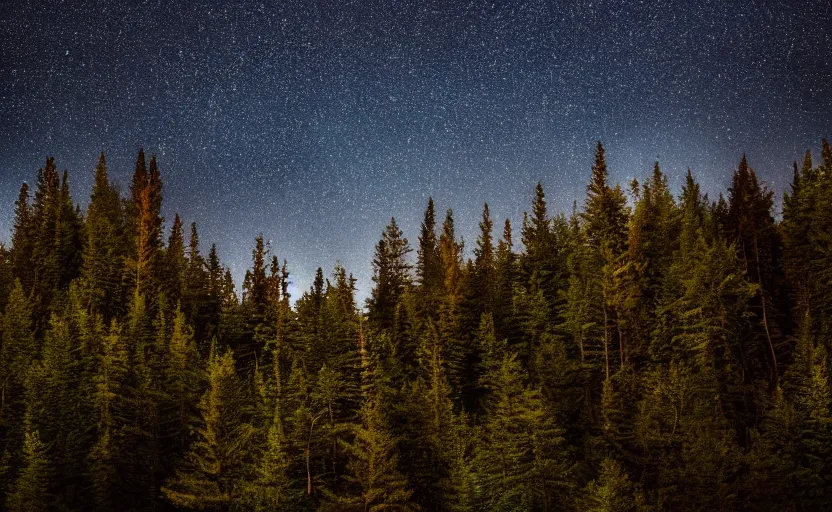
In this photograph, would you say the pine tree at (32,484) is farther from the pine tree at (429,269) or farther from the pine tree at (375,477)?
the pine tree at (429,269)

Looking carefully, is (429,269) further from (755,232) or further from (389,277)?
(755,232)

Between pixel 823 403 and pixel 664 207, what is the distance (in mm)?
36692

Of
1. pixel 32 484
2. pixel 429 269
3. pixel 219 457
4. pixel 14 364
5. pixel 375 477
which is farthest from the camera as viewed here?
pixel 429 269

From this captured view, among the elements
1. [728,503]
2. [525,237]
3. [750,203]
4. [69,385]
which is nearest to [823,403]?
[728,503]

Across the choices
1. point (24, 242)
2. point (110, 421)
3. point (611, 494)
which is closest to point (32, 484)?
point (110, 421)

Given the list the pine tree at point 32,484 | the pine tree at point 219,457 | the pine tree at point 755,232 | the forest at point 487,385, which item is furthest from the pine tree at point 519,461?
the pine tree at point 32,484

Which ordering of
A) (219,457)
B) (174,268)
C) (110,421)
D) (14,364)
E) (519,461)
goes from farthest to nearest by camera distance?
(174,268) < (14,364) < (110,421) < (219,457) < (519,461)

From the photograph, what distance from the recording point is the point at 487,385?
5522cm

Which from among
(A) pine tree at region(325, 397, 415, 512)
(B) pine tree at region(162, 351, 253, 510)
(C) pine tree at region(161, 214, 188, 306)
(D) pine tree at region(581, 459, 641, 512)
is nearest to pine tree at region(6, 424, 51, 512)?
(B) pine tree at region(162, 351, 253, 510)

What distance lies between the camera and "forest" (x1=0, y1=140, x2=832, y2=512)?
39.7 m

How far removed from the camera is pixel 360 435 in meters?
39.7

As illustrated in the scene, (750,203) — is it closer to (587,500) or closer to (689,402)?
(689,402)

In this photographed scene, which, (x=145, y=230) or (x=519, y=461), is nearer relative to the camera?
(x=519, y=461)

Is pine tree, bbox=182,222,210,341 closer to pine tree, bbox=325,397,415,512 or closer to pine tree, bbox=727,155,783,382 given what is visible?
pine tree, bbox=325,397,415,512
